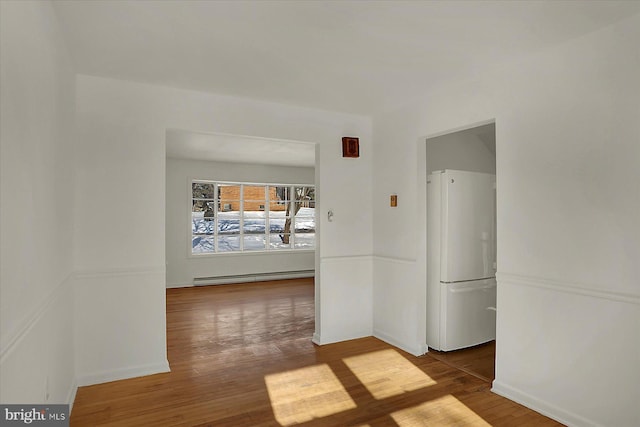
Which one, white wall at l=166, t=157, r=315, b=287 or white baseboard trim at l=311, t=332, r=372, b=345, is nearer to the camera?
white baseboard trim at l=311, t=332, r=372, b=345

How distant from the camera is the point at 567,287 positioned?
2.48 m

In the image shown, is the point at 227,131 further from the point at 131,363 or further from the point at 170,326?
the point at 170,326

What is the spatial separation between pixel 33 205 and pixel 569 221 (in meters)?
3.06

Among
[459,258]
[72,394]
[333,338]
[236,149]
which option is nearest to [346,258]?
[333,338]

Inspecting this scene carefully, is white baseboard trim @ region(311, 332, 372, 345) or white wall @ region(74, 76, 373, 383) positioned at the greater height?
white wall @ region(74, 76, 373, 383)

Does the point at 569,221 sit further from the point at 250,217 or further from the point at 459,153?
the point at 250,217

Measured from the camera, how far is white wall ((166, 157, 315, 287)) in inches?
291

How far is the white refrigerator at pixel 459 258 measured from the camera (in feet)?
12.3

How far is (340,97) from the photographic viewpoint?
11.9 feet

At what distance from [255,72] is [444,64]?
1.48 meters

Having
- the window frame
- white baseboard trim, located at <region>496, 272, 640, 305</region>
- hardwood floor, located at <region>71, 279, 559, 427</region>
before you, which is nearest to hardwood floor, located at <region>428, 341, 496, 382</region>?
hardwood floor, located at <region>71, 279, 559, 427</region>

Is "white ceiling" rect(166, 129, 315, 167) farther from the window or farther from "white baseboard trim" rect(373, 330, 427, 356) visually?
"white baseboard trim" rect(373, 330, 427, 356)

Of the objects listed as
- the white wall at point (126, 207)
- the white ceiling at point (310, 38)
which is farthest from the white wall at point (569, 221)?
the white wall at point (126, 207)

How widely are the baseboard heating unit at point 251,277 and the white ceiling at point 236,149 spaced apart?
2.41 meters
